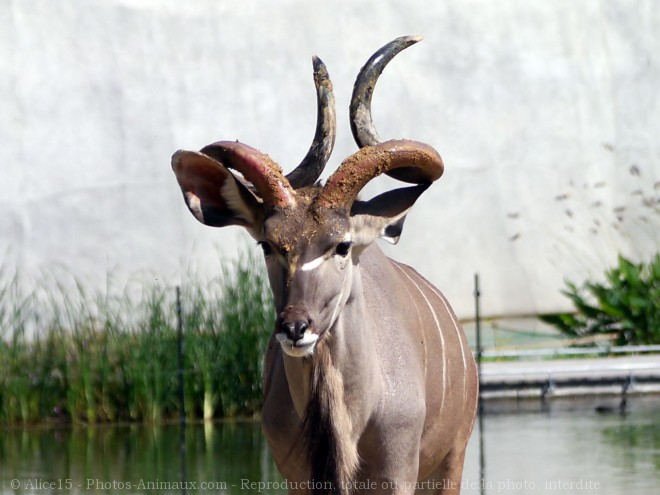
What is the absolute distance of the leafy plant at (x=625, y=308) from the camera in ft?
52.7

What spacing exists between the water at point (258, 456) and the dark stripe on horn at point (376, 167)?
14.5ft

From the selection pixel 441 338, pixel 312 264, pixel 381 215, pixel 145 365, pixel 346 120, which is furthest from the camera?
pixel 346 120

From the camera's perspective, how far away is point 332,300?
211 inches

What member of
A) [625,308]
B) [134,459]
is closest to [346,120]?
[625,308]

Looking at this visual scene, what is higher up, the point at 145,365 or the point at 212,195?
the point at 212,195

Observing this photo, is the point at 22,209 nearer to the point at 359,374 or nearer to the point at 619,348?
the point at 619,348

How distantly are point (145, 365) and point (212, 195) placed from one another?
25.7 ft

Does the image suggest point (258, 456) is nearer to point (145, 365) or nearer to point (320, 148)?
point (145, 365)

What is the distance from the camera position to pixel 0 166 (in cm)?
1808

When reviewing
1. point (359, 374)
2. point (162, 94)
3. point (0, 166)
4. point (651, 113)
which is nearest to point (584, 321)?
point (651, 113)

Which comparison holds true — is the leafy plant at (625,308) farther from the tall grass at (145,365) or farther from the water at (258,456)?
the tall grass at (145,365)

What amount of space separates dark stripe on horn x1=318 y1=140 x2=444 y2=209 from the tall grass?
25.5ft

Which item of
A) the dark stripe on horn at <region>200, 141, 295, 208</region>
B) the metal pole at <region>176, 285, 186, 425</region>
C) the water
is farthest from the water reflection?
the dark stripe on horn at <region>200, 141, 295, 208</region>

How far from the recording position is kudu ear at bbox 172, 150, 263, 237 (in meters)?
5.62
